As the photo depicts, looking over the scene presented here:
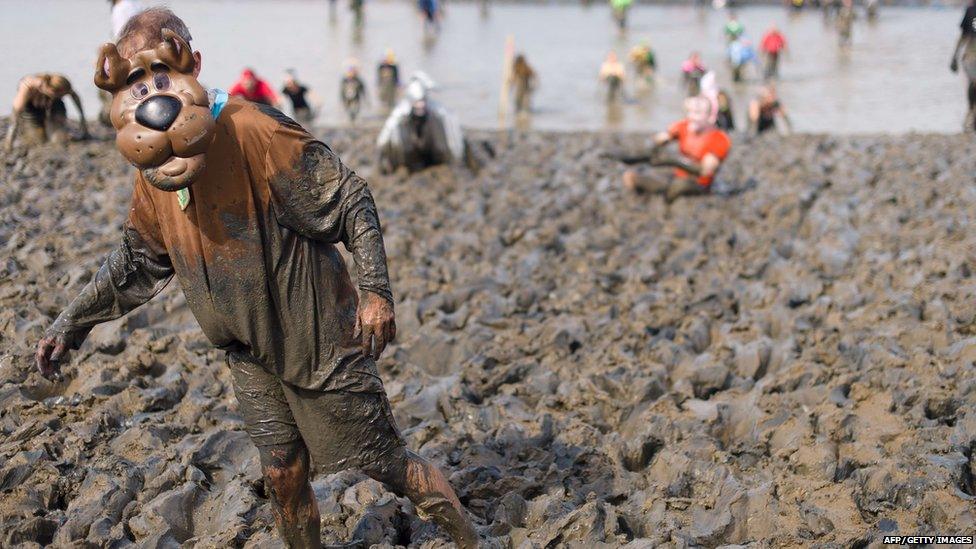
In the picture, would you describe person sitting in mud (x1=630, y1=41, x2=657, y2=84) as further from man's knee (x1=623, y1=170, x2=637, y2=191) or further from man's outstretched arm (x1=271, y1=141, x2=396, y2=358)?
man's outstretched arm (x1=271, y1=141, x2=396, y2=358)

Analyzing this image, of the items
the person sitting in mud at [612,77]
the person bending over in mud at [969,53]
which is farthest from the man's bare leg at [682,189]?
the person sitting in mud at [612,77]

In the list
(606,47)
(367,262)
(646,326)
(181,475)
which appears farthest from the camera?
(606,47)

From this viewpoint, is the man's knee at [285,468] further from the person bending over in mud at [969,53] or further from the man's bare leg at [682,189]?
the person bending over in mud at [969,53]

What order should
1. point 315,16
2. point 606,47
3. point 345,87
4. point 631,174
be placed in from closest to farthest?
point 631,174 < point 345,87 < point 606,47 < point 315,16

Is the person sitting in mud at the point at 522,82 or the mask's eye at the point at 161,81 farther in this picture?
the person sitting in mud at the point at 522,82

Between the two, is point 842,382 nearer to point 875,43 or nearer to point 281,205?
point 281,205

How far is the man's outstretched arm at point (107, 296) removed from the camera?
11.0ft

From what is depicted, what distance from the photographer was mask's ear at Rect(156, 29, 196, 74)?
9.32 ft

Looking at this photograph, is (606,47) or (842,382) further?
(606,47)

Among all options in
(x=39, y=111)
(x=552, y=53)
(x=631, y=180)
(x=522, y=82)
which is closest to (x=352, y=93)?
(x=522, y=82)

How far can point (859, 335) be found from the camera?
240 inches

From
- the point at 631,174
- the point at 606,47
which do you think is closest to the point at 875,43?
the point at 606,47

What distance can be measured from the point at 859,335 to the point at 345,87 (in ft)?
39.0

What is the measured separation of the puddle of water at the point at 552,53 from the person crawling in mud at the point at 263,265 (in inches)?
338
